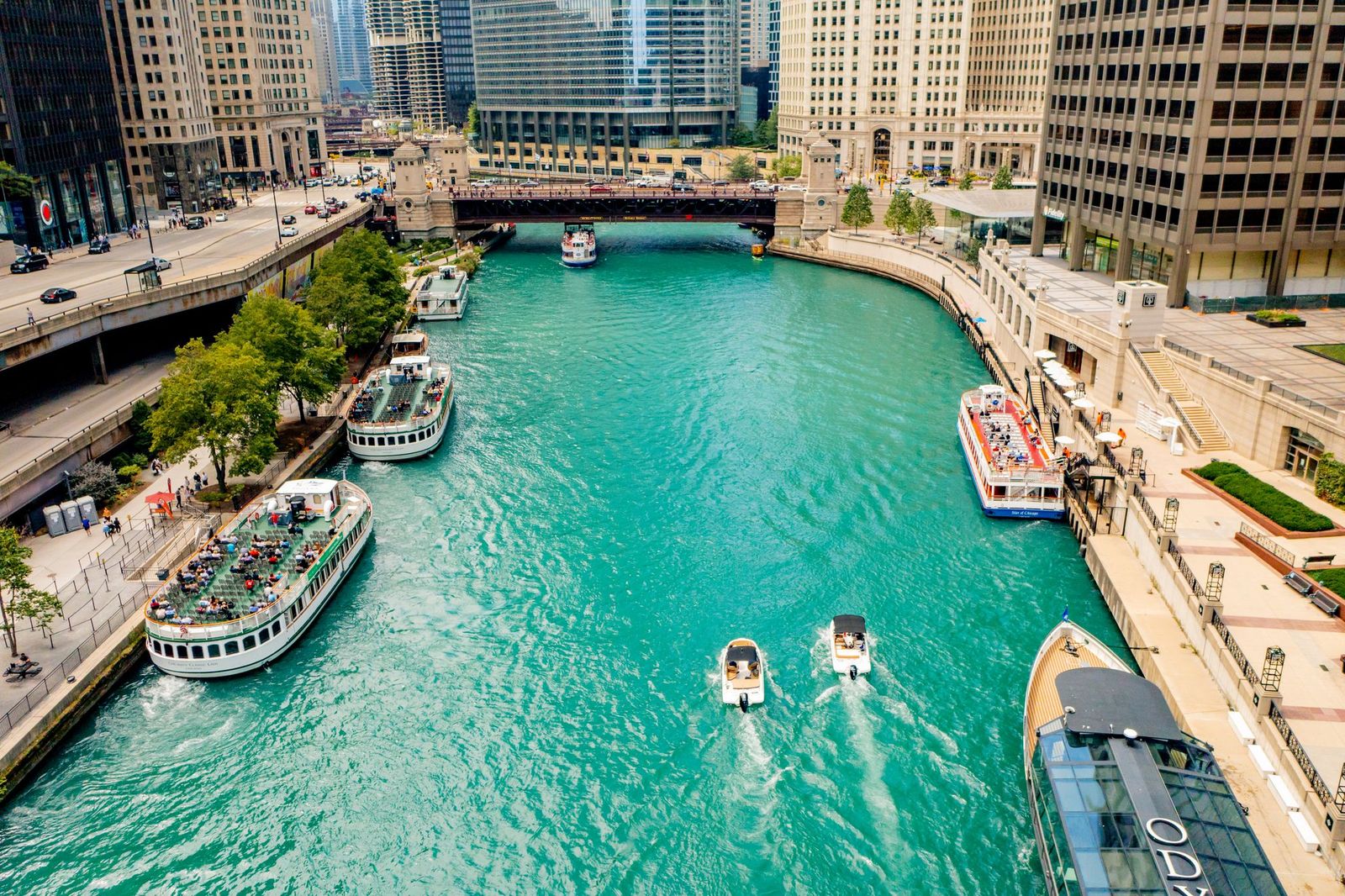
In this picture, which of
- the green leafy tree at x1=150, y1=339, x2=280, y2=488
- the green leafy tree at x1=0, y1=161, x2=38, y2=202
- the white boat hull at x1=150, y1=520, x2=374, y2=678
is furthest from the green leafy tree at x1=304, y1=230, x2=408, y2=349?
the white boat hull at x1=150, y1=520, x2=374, y2=678

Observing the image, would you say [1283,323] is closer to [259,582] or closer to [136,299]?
[259,582]

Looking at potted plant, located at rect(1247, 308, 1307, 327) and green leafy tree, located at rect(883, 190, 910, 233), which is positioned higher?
green leafy tree, located at rect(883, 190, 910, 233)

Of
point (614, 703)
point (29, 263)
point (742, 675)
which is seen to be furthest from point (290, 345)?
point (29, 263)

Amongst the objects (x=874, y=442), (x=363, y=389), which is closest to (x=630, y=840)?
(x=874, y=442)

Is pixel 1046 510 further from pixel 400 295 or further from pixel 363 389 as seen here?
pixel 400 295

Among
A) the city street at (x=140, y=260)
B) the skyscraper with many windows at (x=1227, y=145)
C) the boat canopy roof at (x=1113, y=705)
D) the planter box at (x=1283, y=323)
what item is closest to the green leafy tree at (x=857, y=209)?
the skyscraper with many windows at (x=1227, y=145)

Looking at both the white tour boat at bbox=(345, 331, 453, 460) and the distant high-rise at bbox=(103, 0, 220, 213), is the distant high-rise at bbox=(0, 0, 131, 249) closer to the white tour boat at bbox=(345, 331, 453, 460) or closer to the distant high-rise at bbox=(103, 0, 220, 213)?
the distant high-rise at bbox=(103, 0, 220, 213)
